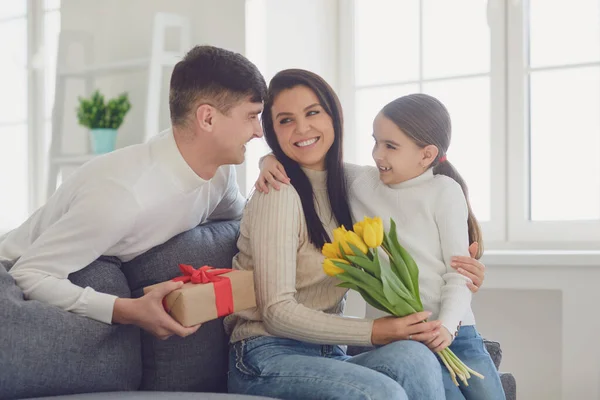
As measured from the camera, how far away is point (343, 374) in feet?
5.61

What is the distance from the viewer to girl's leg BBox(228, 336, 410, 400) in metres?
1.66

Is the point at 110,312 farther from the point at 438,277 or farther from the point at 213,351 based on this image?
the point at 438,277

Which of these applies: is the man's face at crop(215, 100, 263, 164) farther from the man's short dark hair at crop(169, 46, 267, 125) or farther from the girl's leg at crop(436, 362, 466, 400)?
the girl's leg at crop(436, 362, 466, 400)

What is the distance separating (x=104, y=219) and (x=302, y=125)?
0.57m

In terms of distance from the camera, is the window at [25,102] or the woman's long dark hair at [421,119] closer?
the woman's long dark hair at [421,119]

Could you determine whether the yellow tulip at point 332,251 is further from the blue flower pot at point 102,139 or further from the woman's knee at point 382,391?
the blue flower pot at point 102,139

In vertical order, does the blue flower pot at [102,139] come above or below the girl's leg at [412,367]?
above

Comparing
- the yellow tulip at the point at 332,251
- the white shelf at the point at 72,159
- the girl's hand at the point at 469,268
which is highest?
the white shelf at the point at 72,159

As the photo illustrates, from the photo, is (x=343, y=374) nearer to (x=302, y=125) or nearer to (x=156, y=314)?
(x=156, y=314)

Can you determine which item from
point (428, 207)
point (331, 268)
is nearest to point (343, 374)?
point (331, 268)

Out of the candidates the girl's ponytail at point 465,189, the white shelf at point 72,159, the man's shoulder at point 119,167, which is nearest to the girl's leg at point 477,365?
the girl's ponytail at point 465,189

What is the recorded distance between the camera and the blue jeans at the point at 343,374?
167 cm

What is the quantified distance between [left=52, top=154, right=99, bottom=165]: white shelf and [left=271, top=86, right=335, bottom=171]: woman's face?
1.90m

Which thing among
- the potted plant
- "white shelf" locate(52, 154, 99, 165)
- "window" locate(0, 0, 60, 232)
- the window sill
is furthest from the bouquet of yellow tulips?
"window" locate(0, 0, 60, 232)
